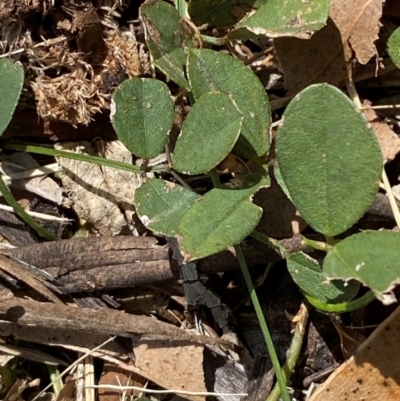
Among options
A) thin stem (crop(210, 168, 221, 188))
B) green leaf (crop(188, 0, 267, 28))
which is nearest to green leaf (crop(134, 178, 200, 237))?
thin stem (crop(210, 168, 221, 188))

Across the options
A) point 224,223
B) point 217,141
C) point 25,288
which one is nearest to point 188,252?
point 224,223

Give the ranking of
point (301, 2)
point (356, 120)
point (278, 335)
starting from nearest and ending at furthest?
point (356, 120) → point (301, 2) → point (278, 335)

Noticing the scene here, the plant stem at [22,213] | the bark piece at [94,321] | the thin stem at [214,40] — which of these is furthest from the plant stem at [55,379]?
the thin stem at [214,40]

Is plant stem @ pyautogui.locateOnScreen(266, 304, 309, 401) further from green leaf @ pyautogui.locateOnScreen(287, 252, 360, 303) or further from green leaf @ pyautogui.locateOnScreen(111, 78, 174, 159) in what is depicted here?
green leaf @ pyautogui.locateOnScreen(111, 78, 174, 159)

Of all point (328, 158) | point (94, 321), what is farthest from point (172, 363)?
point (328, 158)

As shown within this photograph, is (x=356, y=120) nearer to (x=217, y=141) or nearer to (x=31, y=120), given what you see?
(x=217, y=141)

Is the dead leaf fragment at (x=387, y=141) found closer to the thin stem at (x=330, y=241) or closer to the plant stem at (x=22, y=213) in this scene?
the thin stem at (x=330, y=241)
